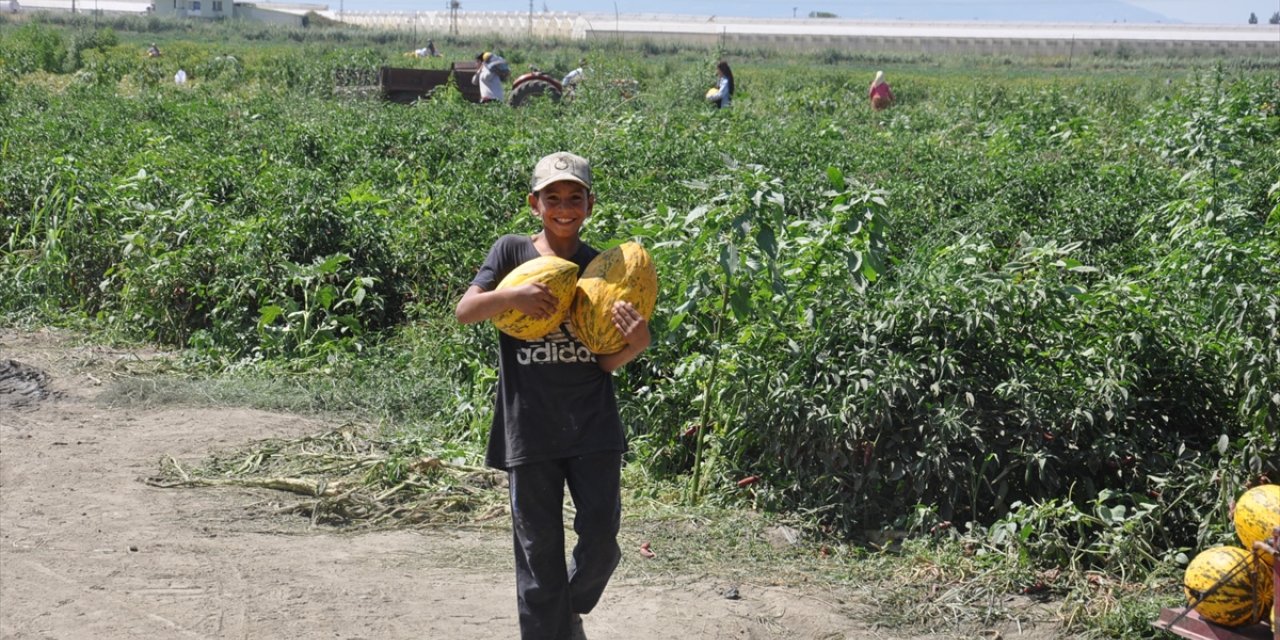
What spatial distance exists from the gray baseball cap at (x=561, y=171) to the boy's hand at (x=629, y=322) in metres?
0.40

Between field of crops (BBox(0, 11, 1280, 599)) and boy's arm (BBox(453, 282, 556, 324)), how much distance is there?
60.8 inches

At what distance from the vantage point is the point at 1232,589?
378 cm

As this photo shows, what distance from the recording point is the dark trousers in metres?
4.10

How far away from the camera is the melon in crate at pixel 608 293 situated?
3963 millimetres

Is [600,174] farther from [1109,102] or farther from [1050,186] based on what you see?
[1109,102]

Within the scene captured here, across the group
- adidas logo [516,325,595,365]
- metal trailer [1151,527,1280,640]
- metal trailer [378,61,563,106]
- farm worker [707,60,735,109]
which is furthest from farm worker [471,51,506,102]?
metal trailer [1151,527,1280,640]

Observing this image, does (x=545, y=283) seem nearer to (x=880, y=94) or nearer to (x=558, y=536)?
(x=558, y=536)

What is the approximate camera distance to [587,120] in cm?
1375

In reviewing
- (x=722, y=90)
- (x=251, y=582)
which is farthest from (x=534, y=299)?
(x=722, y=90)

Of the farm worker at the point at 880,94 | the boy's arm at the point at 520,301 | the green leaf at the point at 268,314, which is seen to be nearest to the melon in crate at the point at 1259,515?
the boy's arm at the point at 520,301

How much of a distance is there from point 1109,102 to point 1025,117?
18.5 ft

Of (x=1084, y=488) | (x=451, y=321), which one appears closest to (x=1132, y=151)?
(x=451, y=321)

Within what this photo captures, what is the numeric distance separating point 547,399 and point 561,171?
0.66 metres

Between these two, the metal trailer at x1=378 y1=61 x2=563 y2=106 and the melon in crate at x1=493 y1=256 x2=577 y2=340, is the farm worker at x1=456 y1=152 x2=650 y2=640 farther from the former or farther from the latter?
the metal trailer at x1=378 y1=61 x2=563 y2=106
